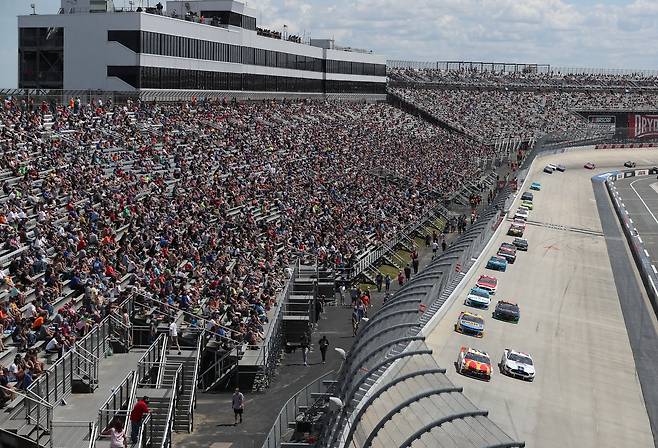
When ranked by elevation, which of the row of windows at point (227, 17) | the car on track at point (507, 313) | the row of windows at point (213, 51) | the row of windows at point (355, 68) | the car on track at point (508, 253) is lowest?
the car on track at point (507, 313)

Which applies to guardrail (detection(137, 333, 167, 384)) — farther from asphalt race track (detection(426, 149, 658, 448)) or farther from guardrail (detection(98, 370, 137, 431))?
asphalt race track (detection(426, 149, 658, 448))

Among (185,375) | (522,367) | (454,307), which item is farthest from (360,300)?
→ (185,375)

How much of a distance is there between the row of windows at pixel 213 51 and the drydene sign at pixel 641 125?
2289 inches

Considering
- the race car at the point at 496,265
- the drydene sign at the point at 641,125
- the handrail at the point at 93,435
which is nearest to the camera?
the handrail at the point at 93,435

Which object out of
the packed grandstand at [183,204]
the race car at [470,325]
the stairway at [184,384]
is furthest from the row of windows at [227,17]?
the stairway at [184,384]

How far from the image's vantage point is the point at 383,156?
226ft

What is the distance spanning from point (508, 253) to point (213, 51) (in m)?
24.9

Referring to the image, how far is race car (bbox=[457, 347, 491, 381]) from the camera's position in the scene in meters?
26.4

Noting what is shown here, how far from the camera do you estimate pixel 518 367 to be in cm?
2733

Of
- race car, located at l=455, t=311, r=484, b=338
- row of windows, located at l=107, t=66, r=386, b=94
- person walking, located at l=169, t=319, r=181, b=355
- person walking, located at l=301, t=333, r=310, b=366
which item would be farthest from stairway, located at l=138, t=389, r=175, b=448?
row of windows, located at l=107, t=66, r=386, b=94

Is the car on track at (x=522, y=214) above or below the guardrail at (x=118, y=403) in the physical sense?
above

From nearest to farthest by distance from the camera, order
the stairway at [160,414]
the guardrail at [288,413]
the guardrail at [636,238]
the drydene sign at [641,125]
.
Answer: the stairway at [160,414] → the guardrail at [288,413] → the guardrail at [636,238] → the drydene sign at [641,125]

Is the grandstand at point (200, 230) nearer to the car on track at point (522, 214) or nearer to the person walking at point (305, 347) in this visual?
the person walking at point (305, 347)

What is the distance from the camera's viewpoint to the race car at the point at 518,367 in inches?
1075
